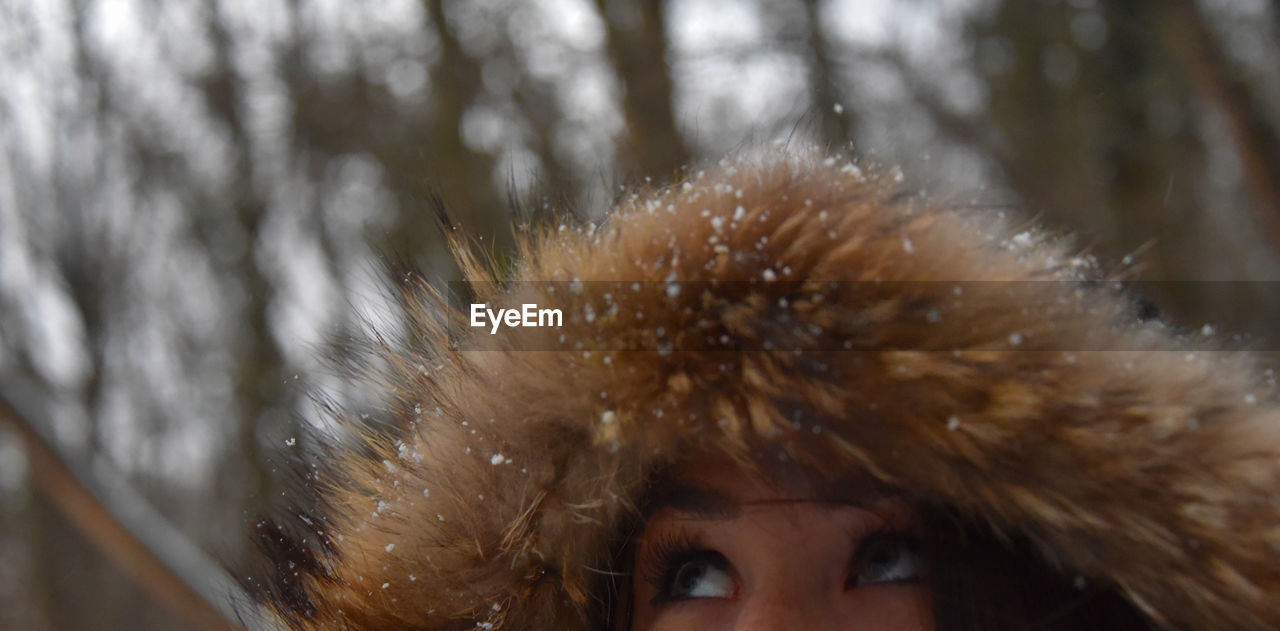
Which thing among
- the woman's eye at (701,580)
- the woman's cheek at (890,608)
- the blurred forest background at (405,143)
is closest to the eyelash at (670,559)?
the woman's eye at (701,580)

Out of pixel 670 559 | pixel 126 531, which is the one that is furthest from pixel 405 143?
pixel 670 559

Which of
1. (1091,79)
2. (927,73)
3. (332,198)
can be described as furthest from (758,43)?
(332,198)

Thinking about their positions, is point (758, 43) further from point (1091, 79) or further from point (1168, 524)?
point (1168, 524)

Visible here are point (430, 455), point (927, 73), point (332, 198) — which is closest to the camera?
point (430, 455)

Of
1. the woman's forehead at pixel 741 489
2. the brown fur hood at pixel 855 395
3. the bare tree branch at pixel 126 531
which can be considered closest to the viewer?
the brown fur hood at pixel 855 395

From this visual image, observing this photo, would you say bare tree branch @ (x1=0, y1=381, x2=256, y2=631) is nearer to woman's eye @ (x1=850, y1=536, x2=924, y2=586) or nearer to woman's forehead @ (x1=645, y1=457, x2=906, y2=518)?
woman's forehead @ (x1=645, y1=457, x2=906, y2=518)

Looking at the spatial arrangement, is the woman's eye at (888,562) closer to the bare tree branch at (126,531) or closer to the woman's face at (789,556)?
the woman's face at (789,556)

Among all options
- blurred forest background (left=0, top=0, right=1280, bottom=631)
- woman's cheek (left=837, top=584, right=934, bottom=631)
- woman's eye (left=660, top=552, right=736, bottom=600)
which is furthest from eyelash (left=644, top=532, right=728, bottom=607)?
blurred forest background (left=0, top=0, right=1280, bottom=631)
